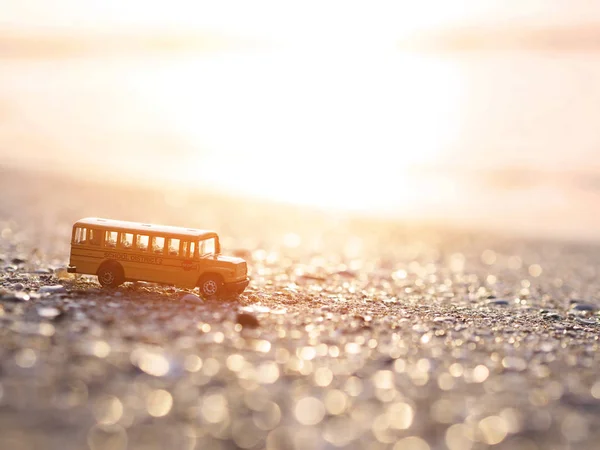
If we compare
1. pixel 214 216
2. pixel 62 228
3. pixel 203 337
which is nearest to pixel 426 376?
pixel 203 337

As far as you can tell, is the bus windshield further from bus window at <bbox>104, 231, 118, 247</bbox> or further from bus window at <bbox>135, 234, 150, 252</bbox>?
bus window at <bbox>104, 231, 118, 247</bbox>

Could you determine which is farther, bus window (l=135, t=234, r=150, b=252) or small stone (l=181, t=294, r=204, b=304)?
bus window (l=135, t=234, r=150, b=252)

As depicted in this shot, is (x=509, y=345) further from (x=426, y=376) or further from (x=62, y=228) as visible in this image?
(x=62, y=228)

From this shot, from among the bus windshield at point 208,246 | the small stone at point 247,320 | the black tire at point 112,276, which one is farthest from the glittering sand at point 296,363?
the bus windshield at point 208,246

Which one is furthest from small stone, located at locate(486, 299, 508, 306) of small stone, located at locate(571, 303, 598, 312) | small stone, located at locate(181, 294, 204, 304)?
small stone, located at locate(181, 294, 204, 304)

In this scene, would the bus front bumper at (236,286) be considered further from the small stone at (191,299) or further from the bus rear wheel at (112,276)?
the bus rear wheel at (112,276)

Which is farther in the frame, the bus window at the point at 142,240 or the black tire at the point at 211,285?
the bus window at the point at 142,240

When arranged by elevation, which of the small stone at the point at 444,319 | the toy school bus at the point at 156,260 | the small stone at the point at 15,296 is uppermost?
the toy school bus at the point at 156,260
